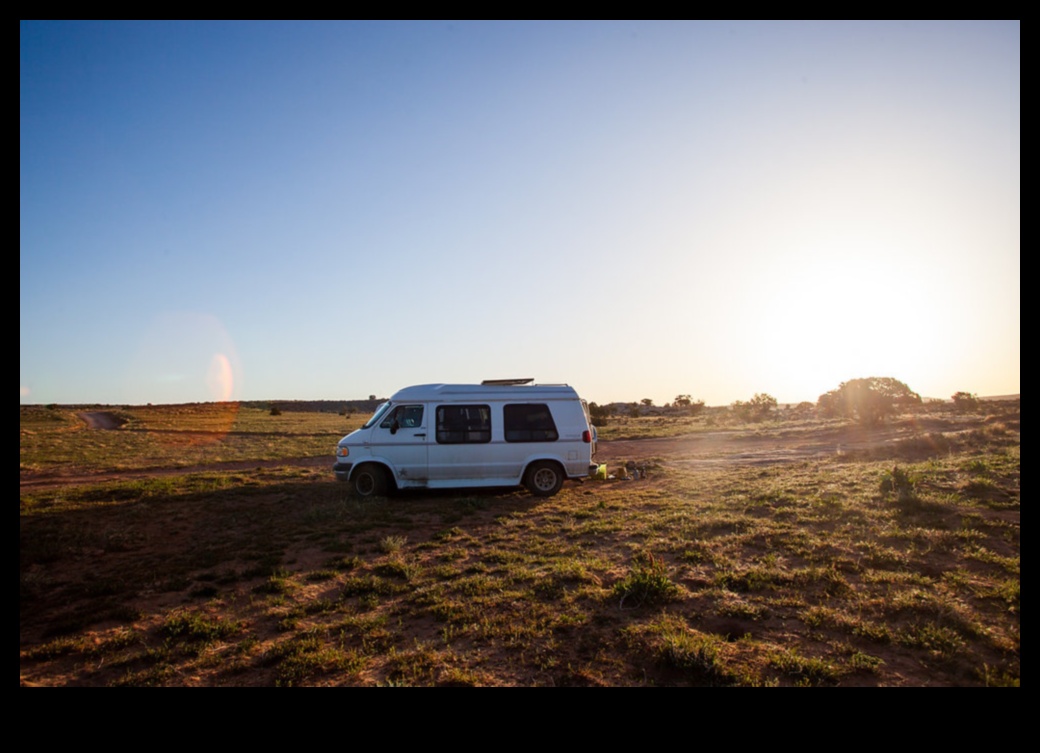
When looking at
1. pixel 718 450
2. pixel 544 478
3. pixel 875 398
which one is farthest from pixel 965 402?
pixel 544 478

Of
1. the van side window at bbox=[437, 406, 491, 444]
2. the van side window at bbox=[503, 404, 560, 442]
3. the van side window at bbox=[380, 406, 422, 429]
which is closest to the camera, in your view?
the van side window at bbox=[380, 406, 422, 429]

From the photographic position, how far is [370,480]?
11609mm

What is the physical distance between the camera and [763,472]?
14.6 m

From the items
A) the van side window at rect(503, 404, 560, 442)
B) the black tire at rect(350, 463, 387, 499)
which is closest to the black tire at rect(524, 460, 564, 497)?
the van side window at rect(503, 404, 560, 442)

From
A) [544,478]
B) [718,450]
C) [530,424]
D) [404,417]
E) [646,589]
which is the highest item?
[404,417]

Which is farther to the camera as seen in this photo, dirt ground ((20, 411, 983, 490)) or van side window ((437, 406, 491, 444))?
dirt ground ((20, 411, 983, 490))

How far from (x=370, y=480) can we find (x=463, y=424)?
255cm

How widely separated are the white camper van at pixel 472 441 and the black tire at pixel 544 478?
1.0 inches

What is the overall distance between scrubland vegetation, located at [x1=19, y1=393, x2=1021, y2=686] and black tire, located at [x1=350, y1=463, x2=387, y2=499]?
14.3 inches

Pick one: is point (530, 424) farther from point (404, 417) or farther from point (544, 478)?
point (404, 417)

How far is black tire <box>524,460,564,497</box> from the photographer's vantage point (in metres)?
12.0

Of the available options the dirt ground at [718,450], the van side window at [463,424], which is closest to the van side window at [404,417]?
the van side window at [463,424]

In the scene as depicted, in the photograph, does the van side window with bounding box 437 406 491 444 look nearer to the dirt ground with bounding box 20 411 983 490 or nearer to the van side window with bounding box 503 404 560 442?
the van side window with bounding box 503 404 560 442
